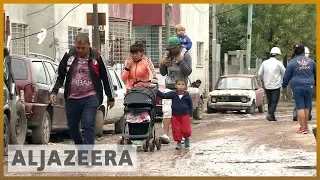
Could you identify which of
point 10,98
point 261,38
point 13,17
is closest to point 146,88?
point 10,98

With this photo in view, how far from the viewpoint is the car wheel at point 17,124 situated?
12404 millimetres

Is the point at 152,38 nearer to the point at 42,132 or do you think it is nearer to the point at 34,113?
the point at 42,132

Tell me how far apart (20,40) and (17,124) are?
14317mm

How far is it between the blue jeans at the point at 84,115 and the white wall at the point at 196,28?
3039 centimetres

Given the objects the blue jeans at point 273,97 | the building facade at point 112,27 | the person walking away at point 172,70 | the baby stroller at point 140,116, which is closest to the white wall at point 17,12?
the building facade at point 112,27

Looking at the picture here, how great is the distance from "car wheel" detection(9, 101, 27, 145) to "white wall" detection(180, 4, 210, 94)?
28371 mm

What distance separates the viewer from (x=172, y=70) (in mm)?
14031

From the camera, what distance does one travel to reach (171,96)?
43.5ft

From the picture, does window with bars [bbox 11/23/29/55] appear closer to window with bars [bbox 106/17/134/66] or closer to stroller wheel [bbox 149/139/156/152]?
window with bars [bbox 106/17/134/66]

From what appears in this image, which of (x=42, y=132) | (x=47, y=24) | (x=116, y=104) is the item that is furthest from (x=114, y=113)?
(x=47, y=24)

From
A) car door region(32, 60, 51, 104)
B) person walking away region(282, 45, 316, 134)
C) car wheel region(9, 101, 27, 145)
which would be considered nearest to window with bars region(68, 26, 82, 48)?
person walking away region(282, 45, 316, 134)

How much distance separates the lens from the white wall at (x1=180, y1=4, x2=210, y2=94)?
41781 mm

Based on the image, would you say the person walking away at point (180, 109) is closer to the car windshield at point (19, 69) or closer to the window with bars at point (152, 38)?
the car windshield at point (19, 69)

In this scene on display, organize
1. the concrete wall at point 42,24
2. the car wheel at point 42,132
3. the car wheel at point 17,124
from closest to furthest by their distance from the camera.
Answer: the car wheel at point 17,124 → the car wheel at point 42,132 → the concrete wall at point 42,24
